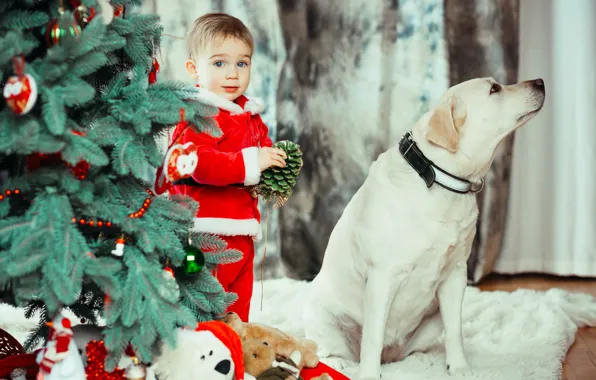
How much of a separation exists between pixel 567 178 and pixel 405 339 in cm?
200

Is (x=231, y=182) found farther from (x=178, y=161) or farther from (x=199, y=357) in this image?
(x=199, y=357)

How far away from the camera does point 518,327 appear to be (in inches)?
108

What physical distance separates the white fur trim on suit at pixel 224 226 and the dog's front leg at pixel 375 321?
40 centimetres

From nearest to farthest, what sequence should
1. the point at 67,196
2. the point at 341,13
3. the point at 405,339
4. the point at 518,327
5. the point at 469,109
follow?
the point at 67,196 → the point at 469,109 → the point at 405,339 → the point at 518,327 → the point at 341,13

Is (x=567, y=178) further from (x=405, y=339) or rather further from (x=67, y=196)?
(x=67, y=196)

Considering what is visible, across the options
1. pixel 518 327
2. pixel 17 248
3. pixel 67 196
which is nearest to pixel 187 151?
pixel 67 196

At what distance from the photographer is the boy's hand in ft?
6.54

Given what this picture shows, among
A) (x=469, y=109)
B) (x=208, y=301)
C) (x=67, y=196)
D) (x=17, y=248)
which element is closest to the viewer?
(x=17, y=248)

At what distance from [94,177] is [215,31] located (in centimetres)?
74

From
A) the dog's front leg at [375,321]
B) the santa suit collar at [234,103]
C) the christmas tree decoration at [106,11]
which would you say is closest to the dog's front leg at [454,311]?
the dog's front leg at [375,321]

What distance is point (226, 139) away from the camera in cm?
213

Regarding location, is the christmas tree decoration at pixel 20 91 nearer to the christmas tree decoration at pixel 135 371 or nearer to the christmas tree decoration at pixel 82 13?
the christmas tree decoration at pixel 82 13

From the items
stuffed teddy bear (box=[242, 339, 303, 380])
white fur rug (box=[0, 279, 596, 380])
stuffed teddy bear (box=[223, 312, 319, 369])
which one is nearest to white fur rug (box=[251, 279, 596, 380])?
white fur rug (box=[0, 279, 596, 380])

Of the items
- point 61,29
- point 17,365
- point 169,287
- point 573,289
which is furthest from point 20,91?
point 573,289
